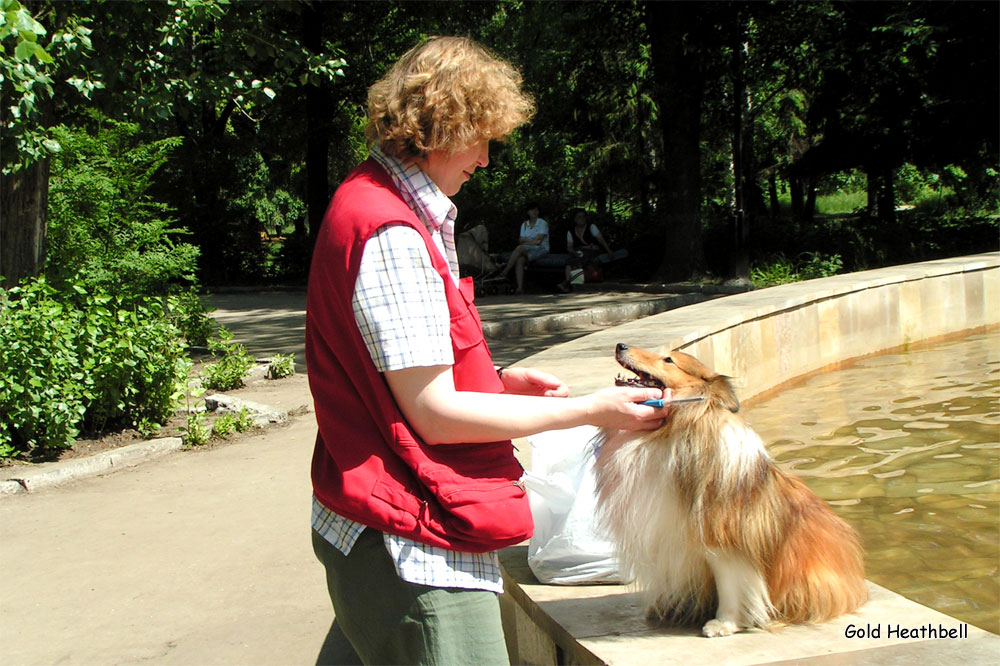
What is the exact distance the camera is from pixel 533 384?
2.53 metres

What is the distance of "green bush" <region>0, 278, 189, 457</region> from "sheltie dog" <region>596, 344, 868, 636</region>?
5234mm

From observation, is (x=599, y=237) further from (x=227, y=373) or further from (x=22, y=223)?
(x=22, y=223)

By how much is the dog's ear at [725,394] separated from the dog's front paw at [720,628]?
0.67 meters

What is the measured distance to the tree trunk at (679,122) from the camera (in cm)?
1750

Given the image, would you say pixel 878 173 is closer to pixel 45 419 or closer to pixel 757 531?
pixel 45 419

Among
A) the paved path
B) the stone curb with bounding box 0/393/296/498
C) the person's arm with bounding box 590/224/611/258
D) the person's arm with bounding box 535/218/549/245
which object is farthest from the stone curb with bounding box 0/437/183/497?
the person's arm with bounding box 590/224/611/258

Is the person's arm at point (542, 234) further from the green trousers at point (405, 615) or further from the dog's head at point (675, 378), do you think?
the green trousers at point (405, 615)

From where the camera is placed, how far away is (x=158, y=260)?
34.6 ft

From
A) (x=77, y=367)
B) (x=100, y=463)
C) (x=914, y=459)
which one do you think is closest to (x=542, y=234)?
(x=77, y=367)

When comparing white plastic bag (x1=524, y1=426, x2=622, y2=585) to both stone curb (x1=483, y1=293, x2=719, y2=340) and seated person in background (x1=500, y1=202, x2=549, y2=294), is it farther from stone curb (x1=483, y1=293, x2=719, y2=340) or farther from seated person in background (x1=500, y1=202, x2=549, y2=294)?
seated person in background (x1=500, y1=202, x2=549, y2=294)

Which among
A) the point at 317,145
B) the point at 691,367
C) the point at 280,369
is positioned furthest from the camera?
the point at 317,145

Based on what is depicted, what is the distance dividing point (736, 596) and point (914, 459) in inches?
150

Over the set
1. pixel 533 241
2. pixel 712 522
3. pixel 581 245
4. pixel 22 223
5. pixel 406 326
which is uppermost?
pixel 22 223

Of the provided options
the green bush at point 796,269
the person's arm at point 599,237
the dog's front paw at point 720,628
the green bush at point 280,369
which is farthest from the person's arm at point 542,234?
the dog's front paw at point 720,628
